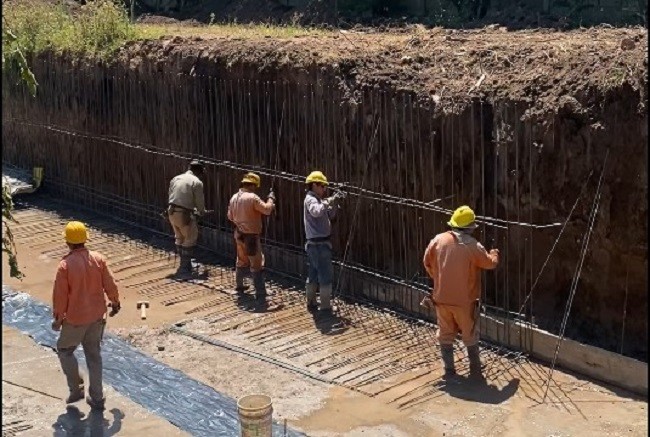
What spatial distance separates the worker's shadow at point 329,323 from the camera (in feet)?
32.1

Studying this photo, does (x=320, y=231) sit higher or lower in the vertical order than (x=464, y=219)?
lower

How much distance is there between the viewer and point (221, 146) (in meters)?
12.6

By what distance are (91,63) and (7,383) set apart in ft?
24.4

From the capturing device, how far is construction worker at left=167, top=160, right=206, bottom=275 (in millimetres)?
11719

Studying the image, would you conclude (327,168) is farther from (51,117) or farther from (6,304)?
(51,117)

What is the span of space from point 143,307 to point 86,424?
2935mm

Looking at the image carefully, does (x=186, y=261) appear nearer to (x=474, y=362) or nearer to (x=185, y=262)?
(x=185, y=262)

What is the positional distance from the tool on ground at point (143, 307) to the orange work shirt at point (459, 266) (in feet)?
12.2

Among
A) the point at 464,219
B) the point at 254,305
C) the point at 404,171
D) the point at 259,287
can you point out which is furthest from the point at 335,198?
the point at 464,219

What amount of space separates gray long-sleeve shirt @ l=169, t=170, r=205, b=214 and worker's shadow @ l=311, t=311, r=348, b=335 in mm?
2368

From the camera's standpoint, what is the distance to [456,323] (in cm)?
830

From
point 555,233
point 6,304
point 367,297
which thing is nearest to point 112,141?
point 6,304

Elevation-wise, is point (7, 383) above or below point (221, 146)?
below

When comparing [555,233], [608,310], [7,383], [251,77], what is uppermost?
[251,77]
